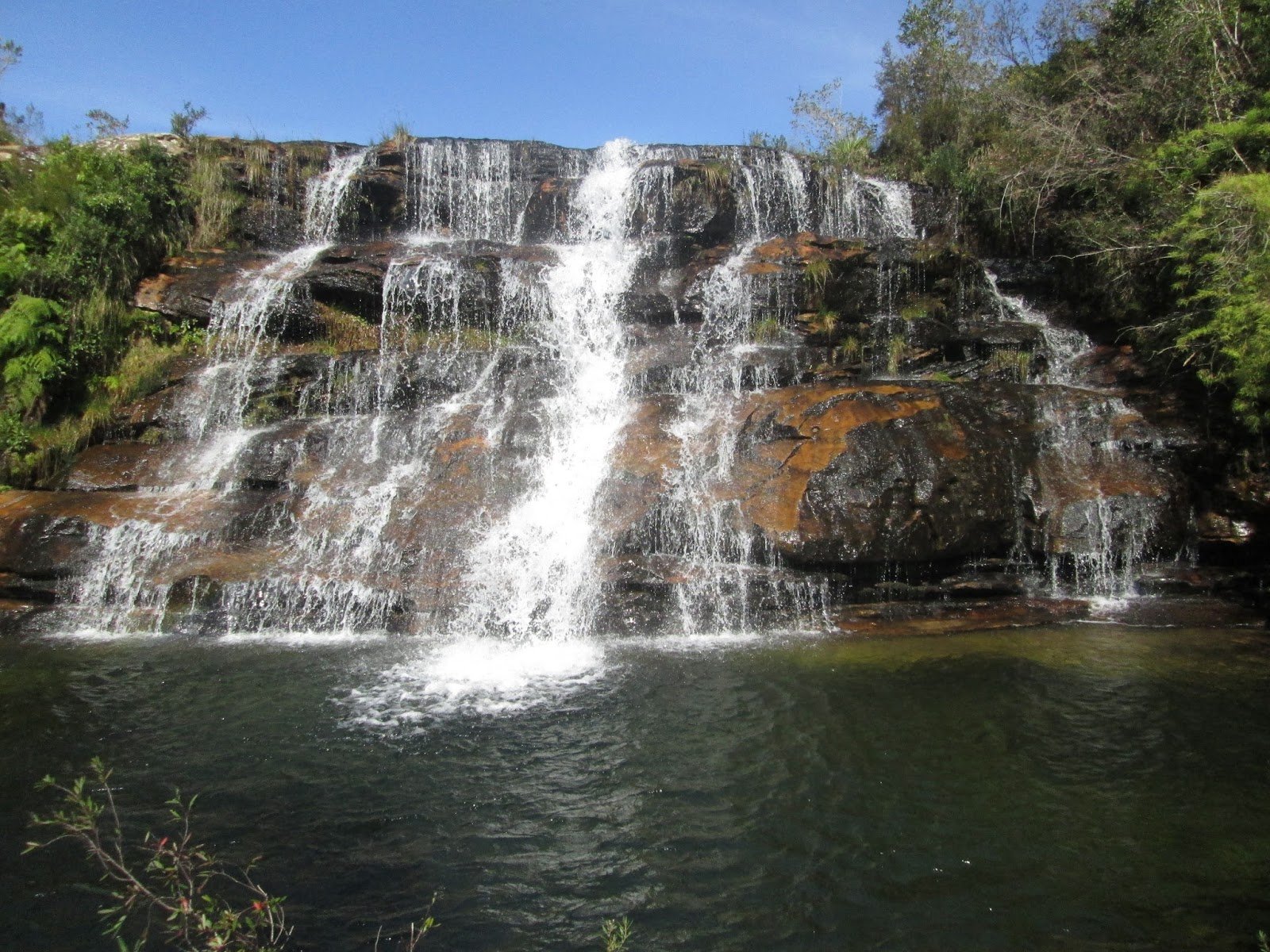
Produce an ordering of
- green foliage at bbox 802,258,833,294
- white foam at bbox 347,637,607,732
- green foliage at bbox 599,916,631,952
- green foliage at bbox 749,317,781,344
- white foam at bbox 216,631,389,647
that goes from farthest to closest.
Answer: green foliage at bbox 802,258,833,294
green foliage at bbox 749,317,781,344
white foam at bbox 216,631,389,647
white foam at bbox 347,637,607,732
green foliage at bbox 599,916,631,952

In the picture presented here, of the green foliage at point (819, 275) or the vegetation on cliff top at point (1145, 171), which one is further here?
the green foliage at point (819, 275)

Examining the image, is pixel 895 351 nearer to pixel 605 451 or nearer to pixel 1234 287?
pixel 1234 287

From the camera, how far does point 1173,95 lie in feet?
44.4

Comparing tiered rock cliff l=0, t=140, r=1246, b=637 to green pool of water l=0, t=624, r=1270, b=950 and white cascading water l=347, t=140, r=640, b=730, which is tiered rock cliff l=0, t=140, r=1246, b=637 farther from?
green pool of water l=0, t=624, r=1270, b=950

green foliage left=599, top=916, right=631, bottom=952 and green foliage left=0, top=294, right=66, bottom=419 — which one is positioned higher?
green foliage left=0, top=294, right=66, bottom=419

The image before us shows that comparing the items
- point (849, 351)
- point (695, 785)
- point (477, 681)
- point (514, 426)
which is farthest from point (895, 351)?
point (695, 785)

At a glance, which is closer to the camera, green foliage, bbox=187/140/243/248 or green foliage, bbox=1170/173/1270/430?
green foliage, bbox=1170/173/1270/430

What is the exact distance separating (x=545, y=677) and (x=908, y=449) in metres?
5.55

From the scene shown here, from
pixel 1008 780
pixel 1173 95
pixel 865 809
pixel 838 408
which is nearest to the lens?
pixel 865 809

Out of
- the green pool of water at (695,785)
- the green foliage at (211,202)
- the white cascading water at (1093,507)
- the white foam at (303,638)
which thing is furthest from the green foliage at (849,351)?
the green foliage at (211,202)

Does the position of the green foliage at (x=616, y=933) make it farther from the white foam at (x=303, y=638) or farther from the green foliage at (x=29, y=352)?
the green foliage at (x=29, y=352)

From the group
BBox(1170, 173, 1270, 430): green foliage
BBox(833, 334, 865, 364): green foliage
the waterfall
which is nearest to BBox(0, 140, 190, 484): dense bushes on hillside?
the waterfall

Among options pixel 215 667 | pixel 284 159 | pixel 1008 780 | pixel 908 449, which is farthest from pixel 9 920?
pixel 284 159

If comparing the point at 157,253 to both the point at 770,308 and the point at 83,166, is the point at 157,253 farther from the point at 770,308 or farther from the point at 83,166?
the point at 770,308
